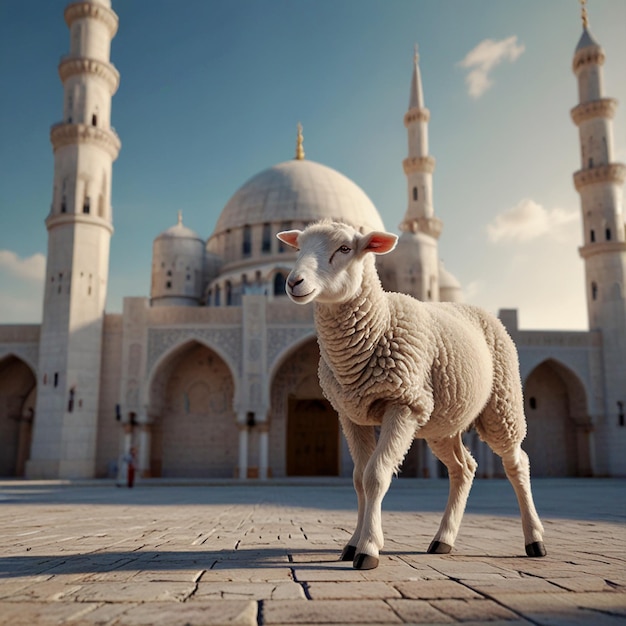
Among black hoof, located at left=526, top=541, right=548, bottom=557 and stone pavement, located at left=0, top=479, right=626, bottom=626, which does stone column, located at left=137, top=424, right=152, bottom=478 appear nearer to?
stone pavement, located at left=0, top=479, right=626, bottom=626

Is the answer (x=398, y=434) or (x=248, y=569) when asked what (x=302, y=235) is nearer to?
(x=398, y=434)

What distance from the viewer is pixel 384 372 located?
9.96ft

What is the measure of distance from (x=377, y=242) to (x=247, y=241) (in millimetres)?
24187

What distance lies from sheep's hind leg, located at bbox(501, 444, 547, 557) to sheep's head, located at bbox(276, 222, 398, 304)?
51.8 inches

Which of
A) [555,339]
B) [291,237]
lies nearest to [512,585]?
[291,237]

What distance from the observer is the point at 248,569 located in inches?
104

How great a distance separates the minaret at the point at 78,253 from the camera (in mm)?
19016

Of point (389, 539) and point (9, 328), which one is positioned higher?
point (9, 328)

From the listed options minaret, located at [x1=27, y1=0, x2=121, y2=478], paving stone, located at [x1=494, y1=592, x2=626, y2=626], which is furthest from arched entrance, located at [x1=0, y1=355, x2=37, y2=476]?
paving stone, located at [x1=494, y1=592, x2=626, y2=626]

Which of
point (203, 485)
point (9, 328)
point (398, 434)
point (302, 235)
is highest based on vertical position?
point (9, 328)

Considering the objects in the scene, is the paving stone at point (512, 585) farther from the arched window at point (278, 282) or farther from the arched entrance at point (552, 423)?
the arched window at point (278, 282)

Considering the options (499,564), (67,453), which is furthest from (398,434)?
(67,453)

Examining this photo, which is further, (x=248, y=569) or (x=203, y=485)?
(x=203, y=485)

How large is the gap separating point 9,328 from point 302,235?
67.0ft
